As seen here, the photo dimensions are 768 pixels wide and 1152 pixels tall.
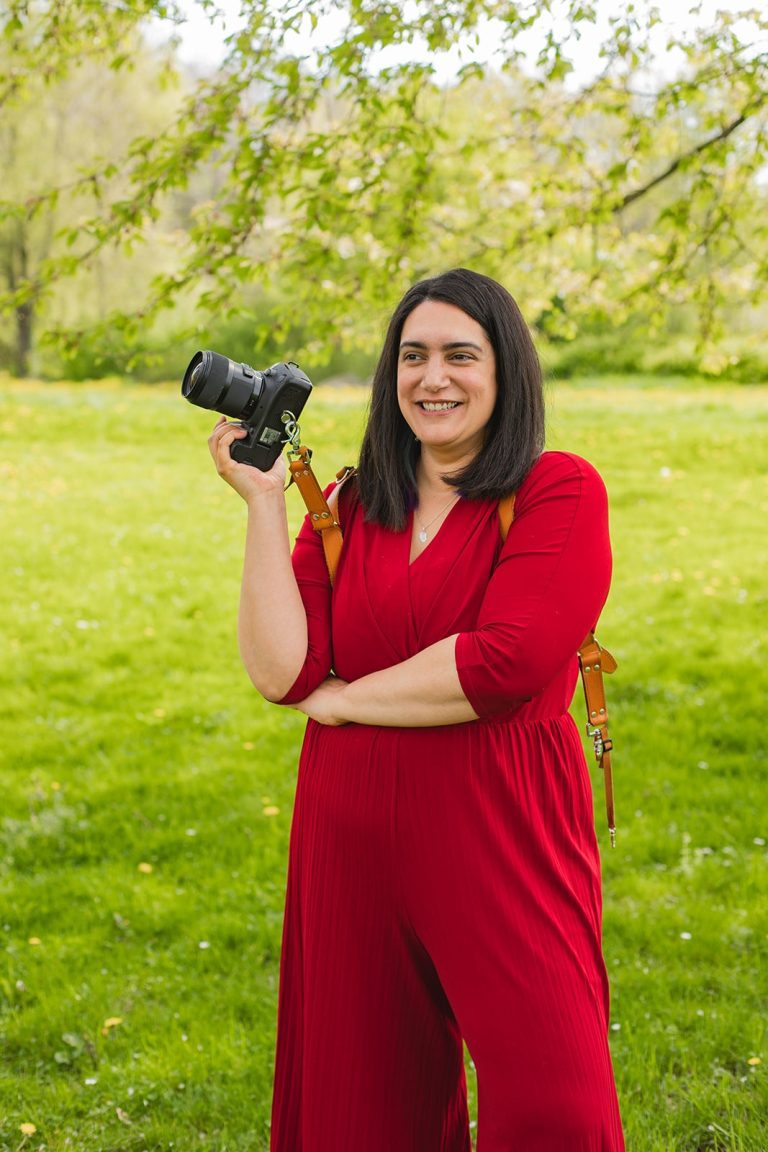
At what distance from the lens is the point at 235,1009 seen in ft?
13.1

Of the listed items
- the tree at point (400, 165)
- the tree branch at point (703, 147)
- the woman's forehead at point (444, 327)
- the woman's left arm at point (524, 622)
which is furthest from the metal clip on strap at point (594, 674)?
the tree branch at point (703, 147)

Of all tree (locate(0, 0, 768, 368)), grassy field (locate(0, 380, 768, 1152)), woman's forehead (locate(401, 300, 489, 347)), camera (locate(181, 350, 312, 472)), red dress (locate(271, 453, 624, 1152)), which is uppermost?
tree (locate(0, 0, 768, 368))

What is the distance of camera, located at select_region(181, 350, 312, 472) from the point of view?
7.79 feet

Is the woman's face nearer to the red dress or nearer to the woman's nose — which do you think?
the woman's nose

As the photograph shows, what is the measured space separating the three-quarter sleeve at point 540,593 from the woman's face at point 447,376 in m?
0.20

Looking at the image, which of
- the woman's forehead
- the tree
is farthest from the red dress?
the tree

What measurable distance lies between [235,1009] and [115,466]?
11776 millimetres

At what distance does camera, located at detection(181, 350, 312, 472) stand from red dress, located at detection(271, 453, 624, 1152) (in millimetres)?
235

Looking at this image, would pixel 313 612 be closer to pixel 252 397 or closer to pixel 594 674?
pixel 252 397

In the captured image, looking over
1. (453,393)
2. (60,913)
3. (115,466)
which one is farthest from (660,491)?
(453,393)

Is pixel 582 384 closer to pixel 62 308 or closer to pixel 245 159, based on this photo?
pixel 62 308

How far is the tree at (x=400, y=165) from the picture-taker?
519cm

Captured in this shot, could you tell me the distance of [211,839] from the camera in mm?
5270

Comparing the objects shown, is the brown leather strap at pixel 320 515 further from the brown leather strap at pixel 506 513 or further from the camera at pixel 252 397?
the brown leather strap at pixel 506 513
